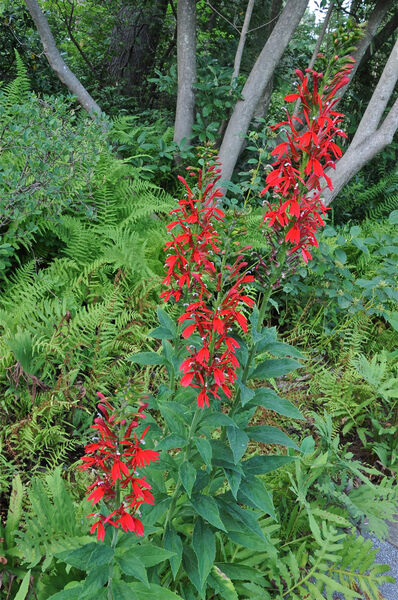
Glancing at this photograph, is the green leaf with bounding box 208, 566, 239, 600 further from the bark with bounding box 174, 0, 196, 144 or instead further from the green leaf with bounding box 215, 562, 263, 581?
the bark with bounding box 174, 0, 196, 144

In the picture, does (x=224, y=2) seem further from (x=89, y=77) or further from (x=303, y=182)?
(x=303, y=182)

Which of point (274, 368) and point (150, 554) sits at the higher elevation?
point (274, 368)

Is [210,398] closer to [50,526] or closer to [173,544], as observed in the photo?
[173,544]

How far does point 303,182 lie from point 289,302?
8.63 ft

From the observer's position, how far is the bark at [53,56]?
417 centimetres

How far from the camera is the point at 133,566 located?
1.24 meters

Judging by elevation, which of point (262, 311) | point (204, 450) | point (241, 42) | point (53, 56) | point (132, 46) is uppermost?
point (241, 42)

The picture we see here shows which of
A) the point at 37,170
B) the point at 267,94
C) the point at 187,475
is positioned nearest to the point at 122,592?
the point at 187,475

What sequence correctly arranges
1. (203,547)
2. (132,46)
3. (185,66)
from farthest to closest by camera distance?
(132,46)
(185,66)
(203,547)

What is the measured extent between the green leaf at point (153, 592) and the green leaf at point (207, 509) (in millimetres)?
221

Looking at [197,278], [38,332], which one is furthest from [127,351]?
[197,278]

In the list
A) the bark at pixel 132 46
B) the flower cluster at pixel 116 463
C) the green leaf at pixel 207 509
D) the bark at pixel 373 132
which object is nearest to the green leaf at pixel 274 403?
the green leaf at pixel 207 509

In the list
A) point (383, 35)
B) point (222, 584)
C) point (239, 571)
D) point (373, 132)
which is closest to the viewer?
point (222, 584)

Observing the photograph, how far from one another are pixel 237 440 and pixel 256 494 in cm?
24
